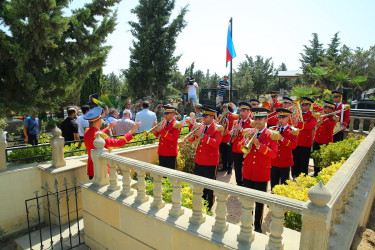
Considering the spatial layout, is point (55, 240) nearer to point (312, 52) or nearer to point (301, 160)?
point (301, 160)

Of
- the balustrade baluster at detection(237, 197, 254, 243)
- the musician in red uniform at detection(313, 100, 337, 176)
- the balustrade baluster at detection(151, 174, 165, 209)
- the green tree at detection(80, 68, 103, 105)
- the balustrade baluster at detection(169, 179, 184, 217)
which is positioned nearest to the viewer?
the balustrade baluster at detection(237, 197, 254, 243)

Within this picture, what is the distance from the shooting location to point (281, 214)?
221 centimetres

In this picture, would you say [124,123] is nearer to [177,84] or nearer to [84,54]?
[84,54]

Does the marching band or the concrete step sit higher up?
the marching band

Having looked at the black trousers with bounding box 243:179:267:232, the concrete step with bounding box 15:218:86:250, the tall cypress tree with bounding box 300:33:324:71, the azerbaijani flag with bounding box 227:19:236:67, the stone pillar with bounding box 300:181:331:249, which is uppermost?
the tall cypress tree with bounding box 300:33:324:71

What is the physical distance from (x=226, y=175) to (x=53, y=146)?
474 centimetres

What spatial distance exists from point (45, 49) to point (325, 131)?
783 cm

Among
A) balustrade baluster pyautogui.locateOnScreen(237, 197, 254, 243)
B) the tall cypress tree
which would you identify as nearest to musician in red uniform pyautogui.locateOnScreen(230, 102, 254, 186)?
balustrade baluster pyautogui.locateOnScreen(237, 197, 254, 243)

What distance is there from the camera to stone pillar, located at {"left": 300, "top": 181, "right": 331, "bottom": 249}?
185cm

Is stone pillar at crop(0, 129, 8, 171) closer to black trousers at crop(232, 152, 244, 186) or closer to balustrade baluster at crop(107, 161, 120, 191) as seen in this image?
balustrade baluster at crop(107, 161, 120, 191)

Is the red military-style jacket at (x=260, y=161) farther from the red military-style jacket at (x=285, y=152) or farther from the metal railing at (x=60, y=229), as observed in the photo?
the metal railing at (x=60, y=229)

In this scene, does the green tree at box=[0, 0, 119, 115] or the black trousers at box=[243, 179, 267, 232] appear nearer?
the black trousers at box=[243, 179, 267, 232]

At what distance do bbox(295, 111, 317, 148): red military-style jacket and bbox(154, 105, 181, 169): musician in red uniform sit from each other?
128 inches

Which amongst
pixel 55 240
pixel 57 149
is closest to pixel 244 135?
pixel 57 149
